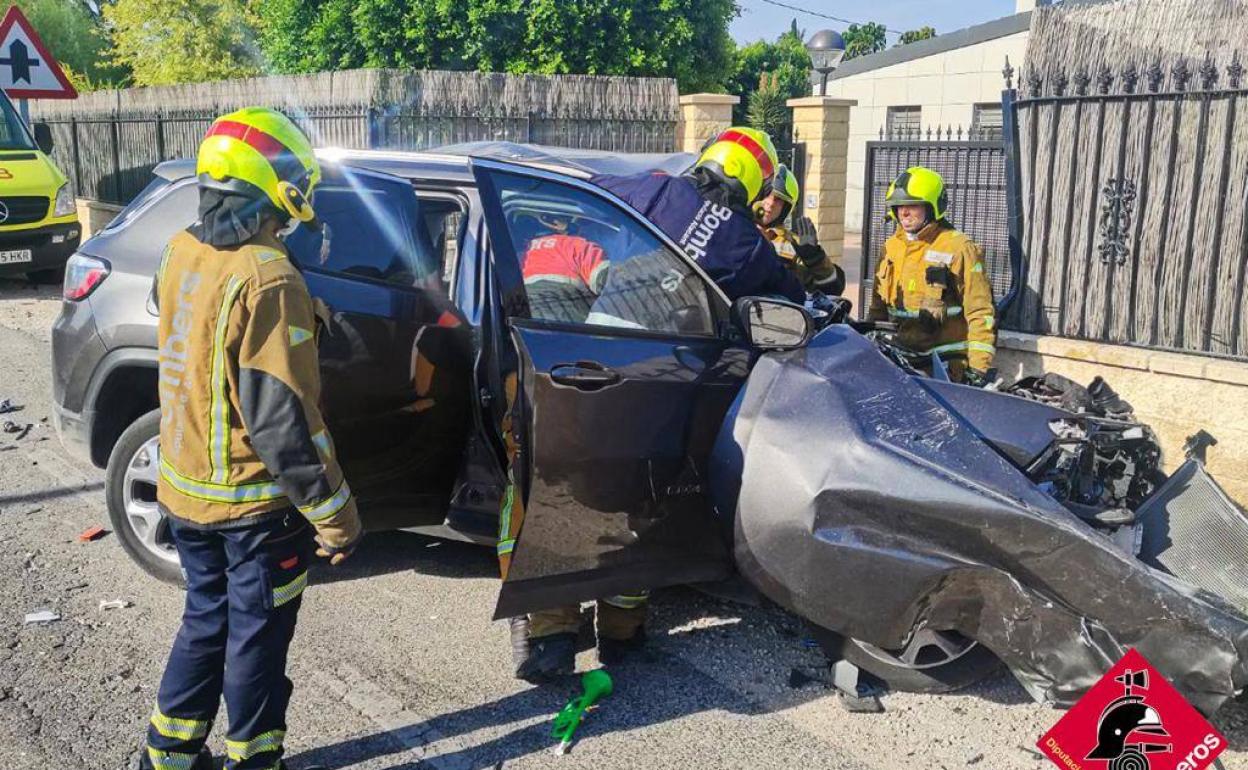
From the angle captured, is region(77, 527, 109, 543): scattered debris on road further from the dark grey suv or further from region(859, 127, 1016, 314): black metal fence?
region(859, 127, 1016, 314): black metal fence

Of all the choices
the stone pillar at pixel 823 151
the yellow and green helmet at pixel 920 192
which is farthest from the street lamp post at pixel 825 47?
the yellow and green helmet at pixel 920 192

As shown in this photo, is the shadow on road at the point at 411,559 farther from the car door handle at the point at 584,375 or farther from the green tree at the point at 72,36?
the green tree at the point at 72,36

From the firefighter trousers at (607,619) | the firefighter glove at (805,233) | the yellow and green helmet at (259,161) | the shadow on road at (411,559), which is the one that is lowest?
the shadow on road at (411,559)

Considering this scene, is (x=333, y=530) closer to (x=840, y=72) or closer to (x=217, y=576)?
(x=217, y=576)

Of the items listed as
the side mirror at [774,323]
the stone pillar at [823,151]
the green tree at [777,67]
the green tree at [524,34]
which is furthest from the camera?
the green tree at [777,67]

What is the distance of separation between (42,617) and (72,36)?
32.3 meters

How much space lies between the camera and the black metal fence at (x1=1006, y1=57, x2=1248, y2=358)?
555cm

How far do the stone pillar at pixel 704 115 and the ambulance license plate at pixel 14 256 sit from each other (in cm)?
706

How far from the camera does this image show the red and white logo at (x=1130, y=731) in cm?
296

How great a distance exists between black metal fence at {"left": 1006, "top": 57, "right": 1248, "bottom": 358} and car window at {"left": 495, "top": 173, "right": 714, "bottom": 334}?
3.13 m

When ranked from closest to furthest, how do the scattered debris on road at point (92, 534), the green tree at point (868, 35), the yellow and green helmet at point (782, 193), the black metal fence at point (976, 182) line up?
the scattered debris on road at point (92, 534)
the yellow and green helmet at point (782, 193)
the black metal fence at point (976, 182)
the green tree at point (868, 35)

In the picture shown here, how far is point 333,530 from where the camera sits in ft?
9.80

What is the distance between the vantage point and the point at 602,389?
3.60 meters

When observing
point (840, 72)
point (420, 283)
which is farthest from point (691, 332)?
point (840, 72)
